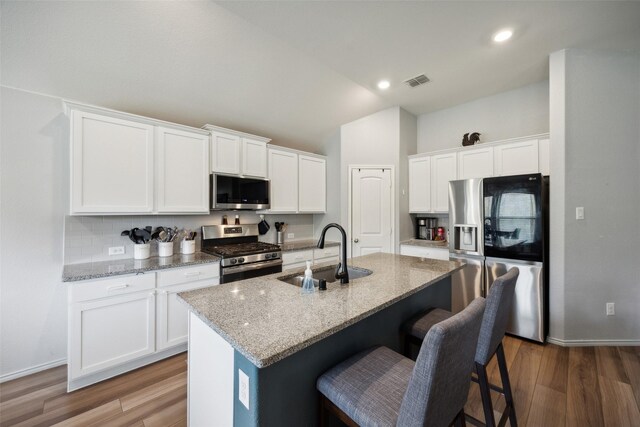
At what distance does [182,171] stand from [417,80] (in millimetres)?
2894

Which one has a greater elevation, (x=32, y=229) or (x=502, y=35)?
(x=502, y=35)

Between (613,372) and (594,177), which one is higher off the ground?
(594,177)

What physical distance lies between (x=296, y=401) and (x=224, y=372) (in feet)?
1.12

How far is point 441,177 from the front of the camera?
3701mm

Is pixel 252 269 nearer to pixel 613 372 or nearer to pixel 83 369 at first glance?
pixel 83 369

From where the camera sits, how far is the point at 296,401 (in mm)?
1103

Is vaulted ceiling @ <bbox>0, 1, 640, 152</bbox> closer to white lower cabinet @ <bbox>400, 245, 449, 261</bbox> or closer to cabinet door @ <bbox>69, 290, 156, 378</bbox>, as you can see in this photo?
cabinet door @ <bbox>69, 290, 156, 378</bbox>

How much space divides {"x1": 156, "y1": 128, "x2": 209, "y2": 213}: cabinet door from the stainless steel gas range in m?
0.46

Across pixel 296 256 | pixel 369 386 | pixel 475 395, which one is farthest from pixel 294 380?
pixel 296 256

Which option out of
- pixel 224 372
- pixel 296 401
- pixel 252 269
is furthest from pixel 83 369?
pixel 296 401

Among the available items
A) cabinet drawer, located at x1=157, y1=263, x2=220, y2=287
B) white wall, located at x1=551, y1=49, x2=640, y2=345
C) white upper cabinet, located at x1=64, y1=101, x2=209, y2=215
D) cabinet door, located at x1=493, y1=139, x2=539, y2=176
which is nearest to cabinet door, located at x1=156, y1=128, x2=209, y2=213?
white upper cabinet, located at x1=64, y1=101, x2=209, y2=215

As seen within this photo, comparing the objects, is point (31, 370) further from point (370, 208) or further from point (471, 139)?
point (471, 139)

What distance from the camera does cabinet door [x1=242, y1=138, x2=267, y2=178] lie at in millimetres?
3277

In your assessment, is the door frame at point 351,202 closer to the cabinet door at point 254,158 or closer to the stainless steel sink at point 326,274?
the cabinet door at point 254,158
